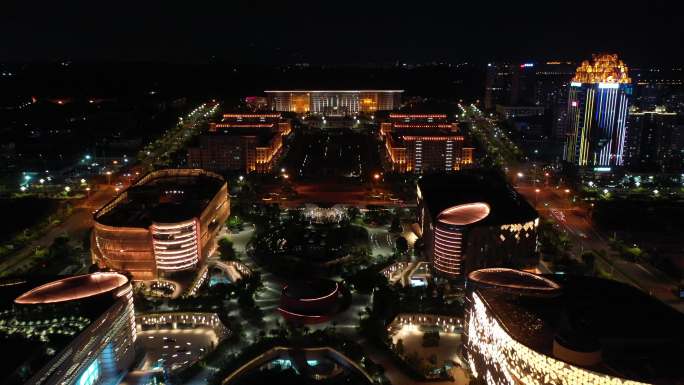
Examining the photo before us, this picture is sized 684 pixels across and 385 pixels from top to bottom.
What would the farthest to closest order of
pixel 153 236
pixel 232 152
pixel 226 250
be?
1. pixel 232 152
2. pixel 226 250
3. pixel 153 236

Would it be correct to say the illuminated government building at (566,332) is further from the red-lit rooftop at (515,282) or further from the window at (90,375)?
the window at (90,375)

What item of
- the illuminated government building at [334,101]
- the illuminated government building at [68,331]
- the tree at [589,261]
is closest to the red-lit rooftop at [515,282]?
the tree at [589,261]

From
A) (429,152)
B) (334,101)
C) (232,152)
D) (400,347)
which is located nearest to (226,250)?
(400,347)

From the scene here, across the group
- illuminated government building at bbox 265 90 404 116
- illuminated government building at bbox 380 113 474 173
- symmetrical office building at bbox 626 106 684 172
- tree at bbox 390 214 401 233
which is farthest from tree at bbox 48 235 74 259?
illuminated government building at bbox 265 90 404 116

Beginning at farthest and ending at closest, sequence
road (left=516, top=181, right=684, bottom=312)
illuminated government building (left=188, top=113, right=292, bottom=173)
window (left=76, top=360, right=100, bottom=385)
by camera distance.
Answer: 1. illuminated government building (left=188, top=113, right=292, bottom=173)
2. road (left=516, top=181, right=684, bottom=312)
3. window (left=76, top=360, right=100, bottom=385)

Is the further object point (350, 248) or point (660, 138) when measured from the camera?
point (660, 138)

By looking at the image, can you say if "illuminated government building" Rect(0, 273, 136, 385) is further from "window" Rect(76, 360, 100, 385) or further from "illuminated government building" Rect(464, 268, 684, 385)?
"illuminated government building" Rect(464, 268, 684, 385)

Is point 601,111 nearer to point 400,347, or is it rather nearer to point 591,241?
point 591,241
